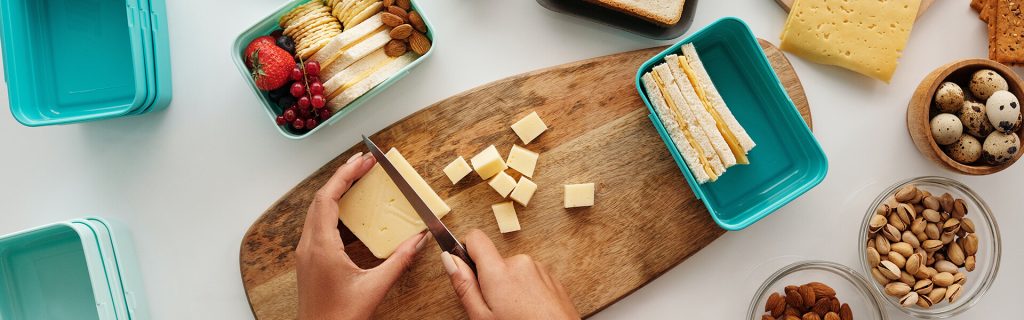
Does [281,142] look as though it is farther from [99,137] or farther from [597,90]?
[597,90]

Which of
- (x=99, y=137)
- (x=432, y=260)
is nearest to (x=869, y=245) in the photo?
(x=432, y=260)

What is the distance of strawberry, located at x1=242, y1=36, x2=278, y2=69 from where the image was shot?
1.60 meters

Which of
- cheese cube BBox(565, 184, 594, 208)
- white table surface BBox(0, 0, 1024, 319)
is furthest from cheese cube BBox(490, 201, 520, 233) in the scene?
white table surface BBox(0, 0, 1024, 319)

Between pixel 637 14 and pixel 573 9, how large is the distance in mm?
176

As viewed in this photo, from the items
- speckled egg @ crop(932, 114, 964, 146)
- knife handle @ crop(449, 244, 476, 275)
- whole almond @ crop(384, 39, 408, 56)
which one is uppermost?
whole almond @ crop(384, 39, 408, 56)

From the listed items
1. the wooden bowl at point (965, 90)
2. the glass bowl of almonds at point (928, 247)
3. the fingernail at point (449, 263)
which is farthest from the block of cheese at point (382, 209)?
the wooden bowl at point (965, 90)

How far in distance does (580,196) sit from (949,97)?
39.3 inches

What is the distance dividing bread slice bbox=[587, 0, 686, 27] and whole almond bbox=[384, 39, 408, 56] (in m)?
0.53

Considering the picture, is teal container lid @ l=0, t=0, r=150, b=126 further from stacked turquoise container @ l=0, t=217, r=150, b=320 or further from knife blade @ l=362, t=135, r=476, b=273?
knife blade @ l=362, t=135, r=476, b=273

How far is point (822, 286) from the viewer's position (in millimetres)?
1706

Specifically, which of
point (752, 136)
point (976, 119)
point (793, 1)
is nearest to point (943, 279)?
point (976, 119)

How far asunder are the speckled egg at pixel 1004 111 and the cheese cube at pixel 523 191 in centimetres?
119

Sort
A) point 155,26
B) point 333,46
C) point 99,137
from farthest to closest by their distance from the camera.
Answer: point 99,137 < point 155,26 < point 333,46

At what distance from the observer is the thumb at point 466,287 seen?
5.08 ft
